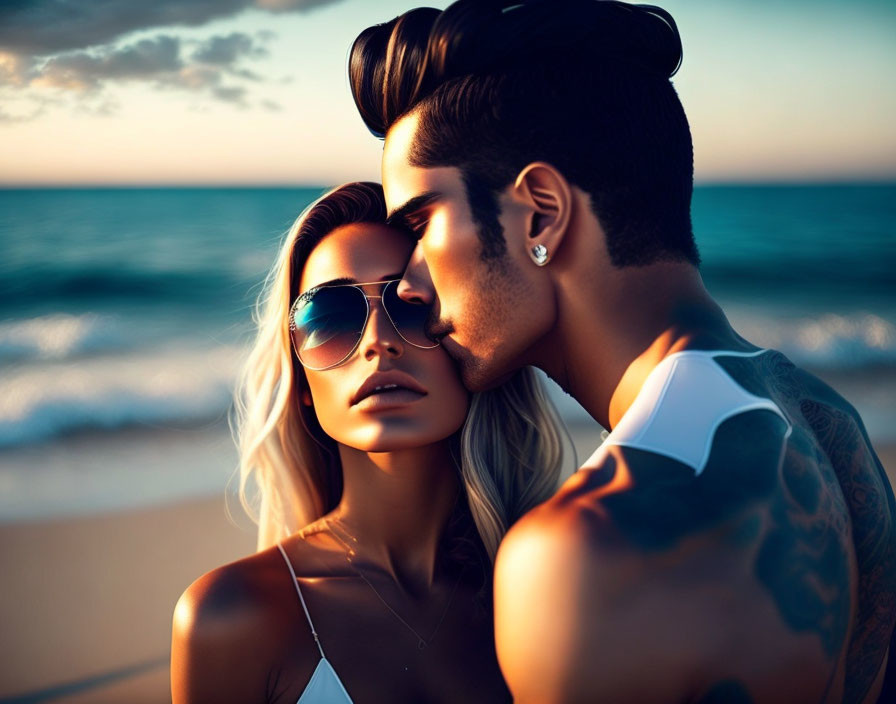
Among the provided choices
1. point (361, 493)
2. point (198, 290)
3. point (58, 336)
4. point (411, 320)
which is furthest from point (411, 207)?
point (198, 290)

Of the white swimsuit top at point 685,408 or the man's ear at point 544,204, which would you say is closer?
the white swimsuit top at point 685,408

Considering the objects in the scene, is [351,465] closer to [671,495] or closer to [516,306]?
[516,306]

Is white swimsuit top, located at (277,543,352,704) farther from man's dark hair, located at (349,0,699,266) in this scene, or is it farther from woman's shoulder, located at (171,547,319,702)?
man's dark hair, located at (349,0,699,266)

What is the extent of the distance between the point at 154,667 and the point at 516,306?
3645 millimetres

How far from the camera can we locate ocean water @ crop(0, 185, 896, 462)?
10.1 meters

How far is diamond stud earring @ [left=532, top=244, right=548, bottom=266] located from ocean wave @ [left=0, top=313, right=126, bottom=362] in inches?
438

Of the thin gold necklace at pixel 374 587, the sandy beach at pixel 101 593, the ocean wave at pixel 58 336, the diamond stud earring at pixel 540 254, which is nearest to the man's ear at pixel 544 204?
the diamond stud earring at pixel 540 254

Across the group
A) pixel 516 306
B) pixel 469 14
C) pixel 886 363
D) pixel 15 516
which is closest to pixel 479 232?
pixel 516 306

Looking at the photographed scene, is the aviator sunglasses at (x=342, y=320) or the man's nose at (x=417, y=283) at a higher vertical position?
the man's nose at (x=417, y=283)

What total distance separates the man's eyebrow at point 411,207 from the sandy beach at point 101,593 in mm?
3283

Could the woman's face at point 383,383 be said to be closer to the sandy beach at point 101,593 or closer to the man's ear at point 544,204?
the man's ear at point 544,204

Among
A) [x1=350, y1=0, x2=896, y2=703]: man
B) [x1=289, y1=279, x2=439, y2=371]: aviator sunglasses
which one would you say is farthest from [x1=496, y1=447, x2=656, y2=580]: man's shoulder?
[x1=289, y1=279, x2=439, y2=371]: aviator sunglasses

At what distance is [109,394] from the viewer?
9.95 meters

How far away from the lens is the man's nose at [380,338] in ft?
9.96
